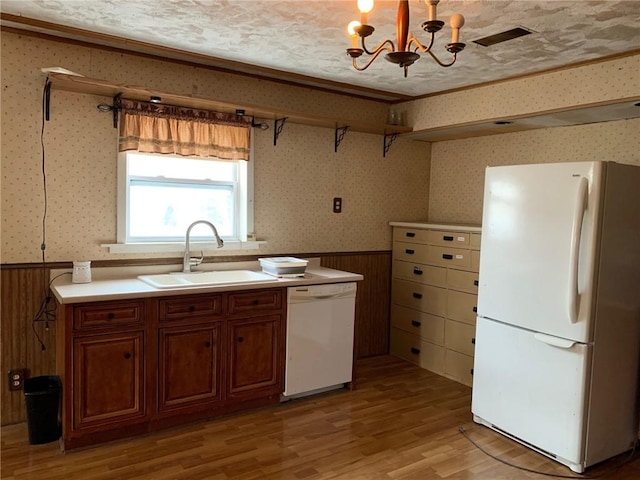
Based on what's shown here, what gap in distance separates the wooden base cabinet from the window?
2.26 ft

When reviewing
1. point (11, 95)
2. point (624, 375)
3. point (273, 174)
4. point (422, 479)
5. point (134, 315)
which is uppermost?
point (11, 95)

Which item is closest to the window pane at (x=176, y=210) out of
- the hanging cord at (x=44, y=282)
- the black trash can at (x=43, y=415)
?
the hanging cord at (x=44, y=282)

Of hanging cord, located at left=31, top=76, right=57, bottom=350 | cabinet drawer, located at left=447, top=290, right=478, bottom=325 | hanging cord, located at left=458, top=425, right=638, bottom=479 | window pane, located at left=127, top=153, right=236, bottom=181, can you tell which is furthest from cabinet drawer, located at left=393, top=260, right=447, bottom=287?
hanging cord, located at left=31, top=76, right=57, bottom=350

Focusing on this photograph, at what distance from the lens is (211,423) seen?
122 inches

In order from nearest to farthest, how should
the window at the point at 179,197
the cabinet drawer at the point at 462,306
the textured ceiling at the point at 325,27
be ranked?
the textured ceiling at the point at 325,27 → the window at the point at 179,197 → the cabinet drawer at the point at 462,306

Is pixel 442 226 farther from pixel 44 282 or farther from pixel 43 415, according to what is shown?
pixel 43 415

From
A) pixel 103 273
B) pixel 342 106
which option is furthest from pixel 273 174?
pixel 103 273

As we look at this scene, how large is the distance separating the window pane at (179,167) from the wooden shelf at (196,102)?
396 mm

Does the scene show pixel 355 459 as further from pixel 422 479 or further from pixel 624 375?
pixel 624 375

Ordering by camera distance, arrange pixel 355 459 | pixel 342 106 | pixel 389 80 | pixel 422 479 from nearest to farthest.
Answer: pixel 422 479 → pixel 355 459 → pixel 389 80 → pixel 342 106

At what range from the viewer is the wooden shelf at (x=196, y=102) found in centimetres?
282

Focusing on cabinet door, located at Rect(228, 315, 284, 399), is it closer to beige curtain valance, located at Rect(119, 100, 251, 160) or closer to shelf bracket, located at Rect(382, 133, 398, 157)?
beige curtain valance, located at Rect(119, 100, 251, 160)

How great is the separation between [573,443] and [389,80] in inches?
106

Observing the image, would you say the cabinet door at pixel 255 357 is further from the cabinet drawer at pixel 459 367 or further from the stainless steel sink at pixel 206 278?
the cabinet drawer at pixel 459 367
